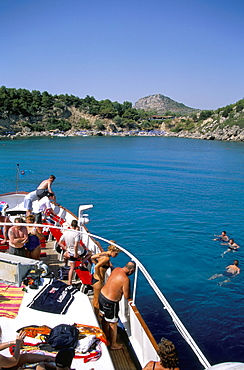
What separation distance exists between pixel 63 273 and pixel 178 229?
38.4 feet

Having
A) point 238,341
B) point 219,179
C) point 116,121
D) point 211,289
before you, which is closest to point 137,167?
point 219,179

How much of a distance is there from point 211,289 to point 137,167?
35.0 meters

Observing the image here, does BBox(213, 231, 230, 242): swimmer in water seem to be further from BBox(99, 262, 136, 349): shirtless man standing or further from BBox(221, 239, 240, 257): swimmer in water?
BBox(99, 262, 136, 349): shirtless man standing

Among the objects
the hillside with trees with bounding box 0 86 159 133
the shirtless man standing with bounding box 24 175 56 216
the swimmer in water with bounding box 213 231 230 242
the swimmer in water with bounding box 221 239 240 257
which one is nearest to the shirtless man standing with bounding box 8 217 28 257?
the shirtless man standing with bounding box 24 175 56 216

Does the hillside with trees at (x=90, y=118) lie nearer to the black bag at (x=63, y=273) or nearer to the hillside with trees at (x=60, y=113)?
the hillside with trees at (x=60, y=113)

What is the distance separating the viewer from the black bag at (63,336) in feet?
14.8

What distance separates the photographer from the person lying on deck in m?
3.80

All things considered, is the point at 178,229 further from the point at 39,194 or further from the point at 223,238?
the point at 39,194

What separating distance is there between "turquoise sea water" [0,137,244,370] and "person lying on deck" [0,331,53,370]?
441cm

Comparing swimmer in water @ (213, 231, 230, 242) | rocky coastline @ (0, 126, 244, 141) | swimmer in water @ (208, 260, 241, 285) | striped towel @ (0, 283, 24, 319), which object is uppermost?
rocky coastline @ (0, 126, 244, 141)

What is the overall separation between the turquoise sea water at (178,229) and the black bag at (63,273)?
303cm

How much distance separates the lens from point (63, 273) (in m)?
7.24

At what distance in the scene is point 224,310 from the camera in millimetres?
9836

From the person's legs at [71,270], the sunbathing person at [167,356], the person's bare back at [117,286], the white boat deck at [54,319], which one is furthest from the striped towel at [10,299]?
the sunbathing person at [167,356]
